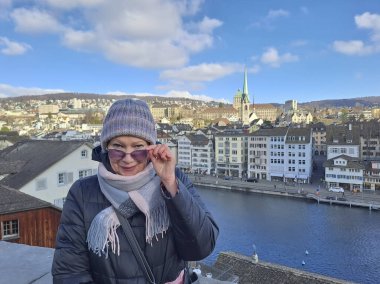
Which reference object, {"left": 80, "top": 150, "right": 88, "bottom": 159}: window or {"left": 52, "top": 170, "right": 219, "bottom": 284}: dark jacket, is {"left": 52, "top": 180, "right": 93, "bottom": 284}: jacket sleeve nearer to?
{"left": 52, "top": 170, "right": 219, "bottom": 284}: dark jacket

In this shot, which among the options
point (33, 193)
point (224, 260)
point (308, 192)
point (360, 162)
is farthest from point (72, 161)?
point (360, 162)

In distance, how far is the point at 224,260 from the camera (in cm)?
1633

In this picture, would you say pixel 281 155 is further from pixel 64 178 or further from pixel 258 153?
pixel 64 178

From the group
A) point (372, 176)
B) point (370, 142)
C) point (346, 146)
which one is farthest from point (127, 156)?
point (370, 142)

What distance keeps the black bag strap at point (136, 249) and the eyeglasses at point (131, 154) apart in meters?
0.24

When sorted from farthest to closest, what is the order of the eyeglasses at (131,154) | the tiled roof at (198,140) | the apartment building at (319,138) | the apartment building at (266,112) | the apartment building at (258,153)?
1. the apartment building at (266,112)
2. the apartment building at (319,138)
3. the tiled roof at (198,140)
4. the apartment building at (258,153)
5. the eyeglasses at (131,154)

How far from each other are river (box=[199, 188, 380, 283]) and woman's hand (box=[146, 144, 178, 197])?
2172 cm

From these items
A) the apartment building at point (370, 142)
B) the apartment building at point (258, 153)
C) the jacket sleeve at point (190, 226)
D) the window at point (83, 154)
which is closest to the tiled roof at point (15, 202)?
the window at point (83, 154)

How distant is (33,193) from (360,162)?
120ft

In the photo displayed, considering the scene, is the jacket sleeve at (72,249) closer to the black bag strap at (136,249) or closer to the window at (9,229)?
the black bag strap at (136,249)

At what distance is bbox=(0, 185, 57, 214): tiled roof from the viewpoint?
8.85 m

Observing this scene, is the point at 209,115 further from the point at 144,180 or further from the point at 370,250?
the point at 144,180

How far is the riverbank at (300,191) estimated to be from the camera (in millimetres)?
35125

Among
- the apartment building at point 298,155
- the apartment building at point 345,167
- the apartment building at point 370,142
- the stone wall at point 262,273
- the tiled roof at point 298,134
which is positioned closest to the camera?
the stone wall at point 262,273
